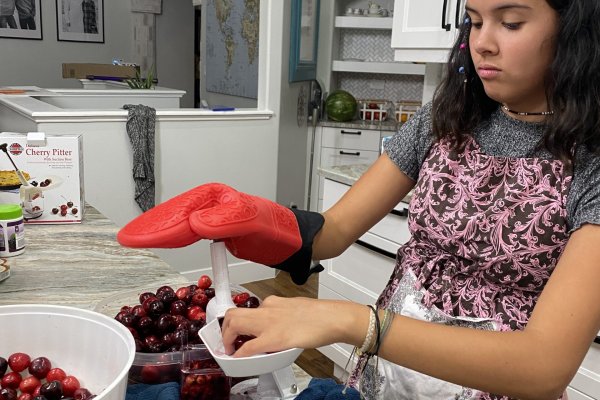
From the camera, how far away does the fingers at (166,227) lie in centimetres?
72

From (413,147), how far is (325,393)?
1.72 ft

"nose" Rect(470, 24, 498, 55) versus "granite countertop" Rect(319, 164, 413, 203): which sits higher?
"nose" Rect(470, 24, 498, 55)

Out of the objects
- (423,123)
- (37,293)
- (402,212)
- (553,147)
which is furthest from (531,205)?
(402,212)

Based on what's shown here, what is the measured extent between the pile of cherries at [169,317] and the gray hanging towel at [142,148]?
7.88 ft

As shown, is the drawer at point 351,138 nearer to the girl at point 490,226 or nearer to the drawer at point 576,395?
the drawer at point 576,395

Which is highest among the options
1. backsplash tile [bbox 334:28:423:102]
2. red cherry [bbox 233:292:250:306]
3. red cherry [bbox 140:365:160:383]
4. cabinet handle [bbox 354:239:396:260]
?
backsplash tile [bbox 334:28:423:102]

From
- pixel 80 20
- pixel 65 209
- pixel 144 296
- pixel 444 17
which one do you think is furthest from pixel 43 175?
pixel 80 20

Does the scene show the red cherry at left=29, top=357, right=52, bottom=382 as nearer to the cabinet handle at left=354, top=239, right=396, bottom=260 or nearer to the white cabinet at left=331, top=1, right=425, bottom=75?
the cabinet handle at left=354, top=239, right=396, bottom=260

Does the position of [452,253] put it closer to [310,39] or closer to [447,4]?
[447,4]

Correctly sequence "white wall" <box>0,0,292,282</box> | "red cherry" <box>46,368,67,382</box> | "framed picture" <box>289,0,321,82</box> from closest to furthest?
1. "red cherry" <box>46,368,67,382</box>
2. "white wall" <box>0,0,292,282</box>
3. "framed picture" <box>289,0,321,82</box>

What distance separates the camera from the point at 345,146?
462 cm

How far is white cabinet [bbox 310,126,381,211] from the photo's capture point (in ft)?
15.0

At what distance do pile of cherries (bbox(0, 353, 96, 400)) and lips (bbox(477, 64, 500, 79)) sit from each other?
740 mm

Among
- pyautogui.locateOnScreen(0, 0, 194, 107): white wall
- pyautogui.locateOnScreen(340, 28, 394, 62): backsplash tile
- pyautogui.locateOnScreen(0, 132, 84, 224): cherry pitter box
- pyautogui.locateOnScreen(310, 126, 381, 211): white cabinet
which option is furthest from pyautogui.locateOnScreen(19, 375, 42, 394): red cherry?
pyautogui.locateOnScreen(0, 0, 194, 107): white wall
